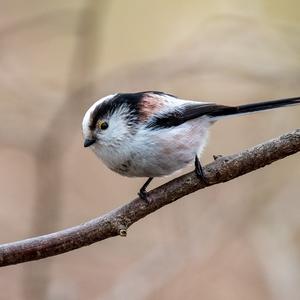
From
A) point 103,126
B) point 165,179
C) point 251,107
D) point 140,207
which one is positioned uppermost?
point 251,107

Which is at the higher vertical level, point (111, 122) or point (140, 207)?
point (111, 122)

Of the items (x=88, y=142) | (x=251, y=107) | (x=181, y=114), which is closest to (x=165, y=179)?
(x=181, y=114)

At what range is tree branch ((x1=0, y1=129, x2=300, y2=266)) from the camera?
2527 mm

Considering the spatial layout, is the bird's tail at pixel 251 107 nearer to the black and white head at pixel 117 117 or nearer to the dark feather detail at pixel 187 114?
the dark feather detail at pixel 187 114

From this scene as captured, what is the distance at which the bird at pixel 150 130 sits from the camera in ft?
9.87

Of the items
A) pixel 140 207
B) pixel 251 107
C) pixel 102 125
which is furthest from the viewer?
pixel 102 125

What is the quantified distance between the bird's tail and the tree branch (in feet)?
1.36

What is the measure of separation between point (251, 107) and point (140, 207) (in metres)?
0.76

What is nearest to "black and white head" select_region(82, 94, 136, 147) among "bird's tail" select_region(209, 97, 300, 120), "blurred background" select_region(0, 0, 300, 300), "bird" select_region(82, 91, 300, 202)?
"bird" select_region(82, 91, 300, 202)

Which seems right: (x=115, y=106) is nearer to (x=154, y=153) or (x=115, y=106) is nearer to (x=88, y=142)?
(x=88, y=142)

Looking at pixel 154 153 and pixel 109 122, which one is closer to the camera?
pixel 154 153

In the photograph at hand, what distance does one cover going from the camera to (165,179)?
16.3ft

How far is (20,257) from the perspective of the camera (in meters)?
2.54

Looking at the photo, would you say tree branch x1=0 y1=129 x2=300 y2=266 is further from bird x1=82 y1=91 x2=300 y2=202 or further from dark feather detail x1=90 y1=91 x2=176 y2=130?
dark feather detail x1=90 y1=91 x2=176 y2=130
